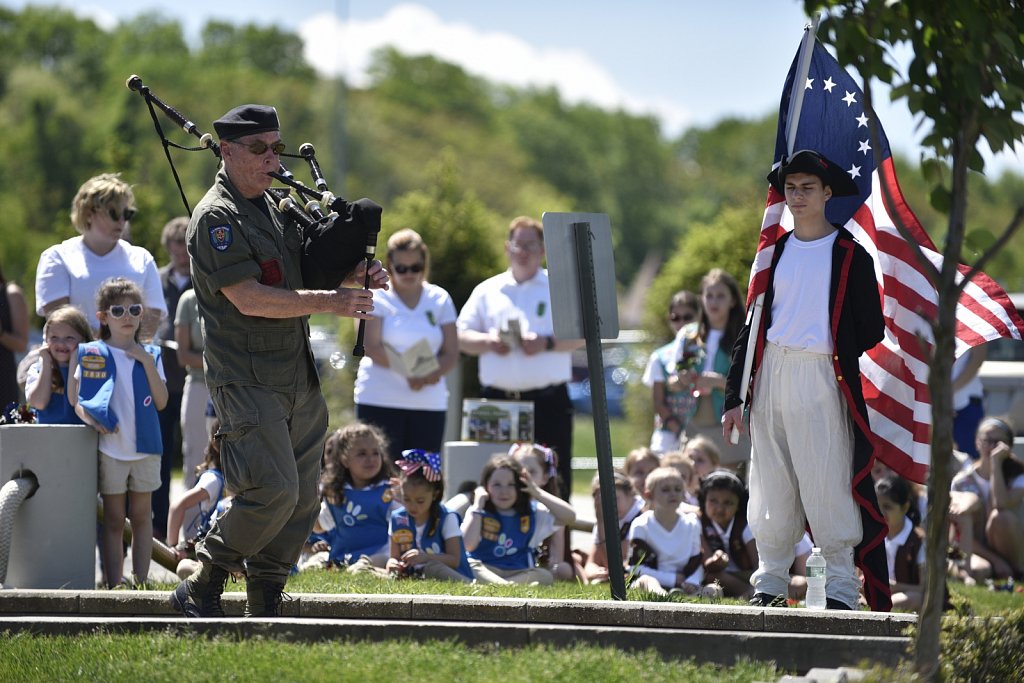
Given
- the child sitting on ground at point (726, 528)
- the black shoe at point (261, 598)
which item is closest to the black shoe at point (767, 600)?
the child sitting on ground at point (726, 528)

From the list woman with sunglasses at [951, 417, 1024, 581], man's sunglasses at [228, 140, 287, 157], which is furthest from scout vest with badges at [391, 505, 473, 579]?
woman with sunglasses at [951, 417, 1024, 581]

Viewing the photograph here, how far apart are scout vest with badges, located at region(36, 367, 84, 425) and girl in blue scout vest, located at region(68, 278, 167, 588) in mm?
174

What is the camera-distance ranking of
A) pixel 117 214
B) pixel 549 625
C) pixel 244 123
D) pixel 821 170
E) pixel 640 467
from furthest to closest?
pixel 640 467 → pixel 117 214 → pixel 821 170 → pixel 244 123 → pixel 549 625

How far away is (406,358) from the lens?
1063cm

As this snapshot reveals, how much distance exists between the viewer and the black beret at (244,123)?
6.66m

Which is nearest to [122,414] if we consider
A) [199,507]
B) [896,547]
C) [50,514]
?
[50,514]

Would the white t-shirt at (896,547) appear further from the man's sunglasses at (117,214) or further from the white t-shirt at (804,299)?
the man's sunglasses at (117,214)

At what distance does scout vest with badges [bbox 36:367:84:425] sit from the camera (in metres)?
8.67

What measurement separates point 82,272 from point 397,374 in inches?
91.2

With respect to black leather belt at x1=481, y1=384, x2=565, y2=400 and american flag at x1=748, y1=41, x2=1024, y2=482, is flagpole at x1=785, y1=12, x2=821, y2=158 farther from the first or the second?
black leather belt at x1=481, y1=384, x2=565, y2=400

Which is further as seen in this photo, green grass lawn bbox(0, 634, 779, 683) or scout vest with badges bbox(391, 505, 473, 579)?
scout vest with badges bbox(391, 505, 473, 579)

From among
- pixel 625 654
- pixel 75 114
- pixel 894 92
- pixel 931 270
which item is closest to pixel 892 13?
pixel 894 92

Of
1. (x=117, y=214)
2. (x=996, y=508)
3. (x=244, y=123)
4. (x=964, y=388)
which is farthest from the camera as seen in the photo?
(x=964, y=388)

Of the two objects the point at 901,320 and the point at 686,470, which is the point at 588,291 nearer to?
the point at 901,320
